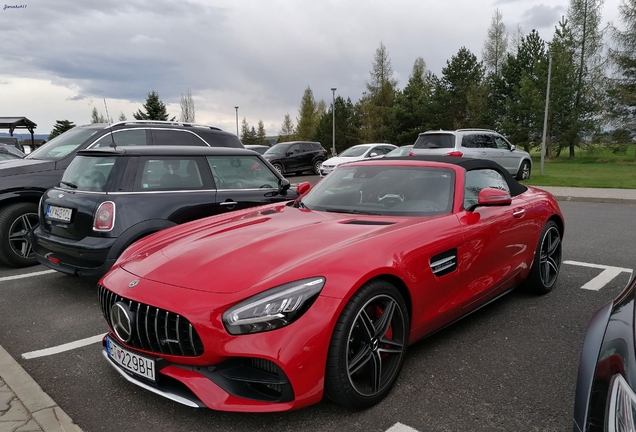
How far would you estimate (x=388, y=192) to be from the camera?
369cm

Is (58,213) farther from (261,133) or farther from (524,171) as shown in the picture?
(261,133)

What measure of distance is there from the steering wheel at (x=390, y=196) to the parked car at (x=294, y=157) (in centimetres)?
1735

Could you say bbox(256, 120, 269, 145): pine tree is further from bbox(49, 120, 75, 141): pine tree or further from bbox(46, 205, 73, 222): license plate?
bbox(46, 205, 73, 222): license plate

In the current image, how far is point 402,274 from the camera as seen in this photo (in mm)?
2703

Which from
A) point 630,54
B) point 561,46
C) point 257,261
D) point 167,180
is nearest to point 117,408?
point 257,261

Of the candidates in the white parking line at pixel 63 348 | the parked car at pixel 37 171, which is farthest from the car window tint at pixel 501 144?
the white parking line at pixel 63 348

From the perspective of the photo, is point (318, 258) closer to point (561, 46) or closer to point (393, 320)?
point (393, 320)

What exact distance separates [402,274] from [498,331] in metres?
1.47

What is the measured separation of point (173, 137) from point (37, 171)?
1.99 m

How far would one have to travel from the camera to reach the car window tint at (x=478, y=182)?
12.0 ft

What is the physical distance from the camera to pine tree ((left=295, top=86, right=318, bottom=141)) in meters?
68.1

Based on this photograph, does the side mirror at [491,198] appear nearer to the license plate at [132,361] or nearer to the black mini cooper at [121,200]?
the license plate at [132,361]

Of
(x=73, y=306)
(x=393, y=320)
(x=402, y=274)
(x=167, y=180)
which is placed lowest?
(x=73, y=306)

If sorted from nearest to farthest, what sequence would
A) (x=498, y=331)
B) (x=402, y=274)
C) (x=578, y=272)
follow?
1. (x=402, y=274)
2. (x=498, y=331)
3. (x=578, y=272)
